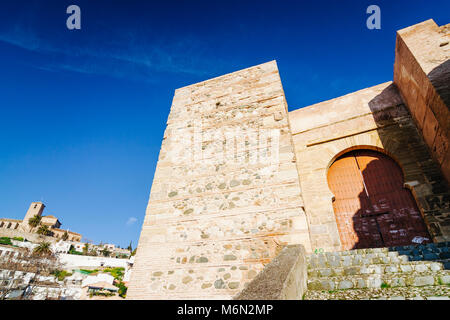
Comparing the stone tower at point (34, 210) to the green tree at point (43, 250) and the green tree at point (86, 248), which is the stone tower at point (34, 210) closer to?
the green tree at point (86, 248)

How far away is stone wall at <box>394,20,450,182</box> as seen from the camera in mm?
4645

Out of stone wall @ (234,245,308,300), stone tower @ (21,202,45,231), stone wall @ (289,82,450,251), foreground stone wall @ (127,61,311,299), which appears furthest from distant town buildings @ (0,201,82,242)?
stone wall @ (234,245,308,300)

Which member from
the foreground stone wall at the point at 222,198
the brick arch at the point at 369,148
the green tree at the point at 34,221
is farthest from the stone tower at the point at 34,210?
the brick arch at the point at 369,148

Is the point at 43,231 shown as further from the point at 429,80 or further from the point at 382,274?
the point at 429,80

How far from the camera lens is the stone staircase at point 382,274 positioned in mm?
2439

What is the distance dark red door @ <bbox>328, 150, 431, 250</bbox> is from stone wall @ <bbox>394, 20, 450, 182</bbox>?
1.04m

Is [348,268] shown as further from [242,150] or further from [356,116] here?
[356,116]

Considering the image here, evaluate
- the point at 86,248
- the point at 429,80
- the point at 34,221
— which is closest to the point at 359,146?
the point at 429,80

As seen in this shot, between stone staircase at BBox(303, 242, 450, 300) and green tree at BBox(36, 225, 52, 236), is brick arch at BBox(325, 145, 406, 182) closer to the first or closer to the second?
stone staircase at BBox(303, 242, 450, 300)

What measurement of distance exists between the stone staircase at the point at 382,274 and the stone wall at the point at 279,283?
0.28 m

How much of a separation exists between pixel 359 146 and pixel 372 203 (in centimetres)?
165
